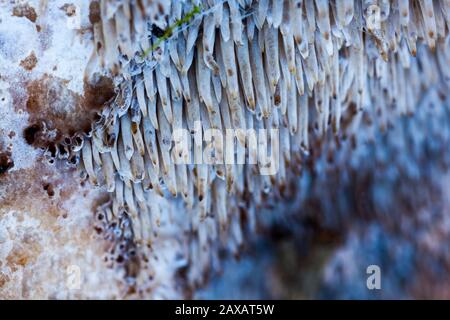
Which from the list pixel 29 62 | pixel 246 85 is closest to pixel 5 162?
pixel 29 62

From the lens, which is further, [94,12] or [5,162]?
[5,162]

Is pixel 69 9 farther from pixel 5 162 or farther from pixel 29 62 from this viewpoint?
pixel 5 162

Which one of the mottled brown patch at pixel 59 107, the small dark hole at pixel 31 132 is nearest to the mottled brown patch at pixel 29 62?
the mottled brown patch at pixel 59 107

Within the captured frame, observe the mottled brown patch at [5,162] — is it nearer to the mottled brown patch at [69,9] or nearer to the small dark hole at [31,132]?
the small dark hole at [31,132]

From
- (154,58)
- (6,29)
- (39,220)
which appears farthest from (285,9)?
(39,220)

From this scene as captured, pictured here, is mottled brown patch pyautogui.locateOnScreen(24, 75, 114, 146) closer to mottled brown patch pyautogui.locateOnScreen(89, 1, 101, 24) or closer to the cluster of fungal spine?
the cluster of fungal spine

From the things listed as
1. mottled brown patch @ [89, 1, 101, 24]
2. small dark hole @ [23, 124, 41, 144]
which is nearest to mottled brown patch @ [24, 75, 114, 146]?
small dark hole @ [23, 124, 41, 144]
